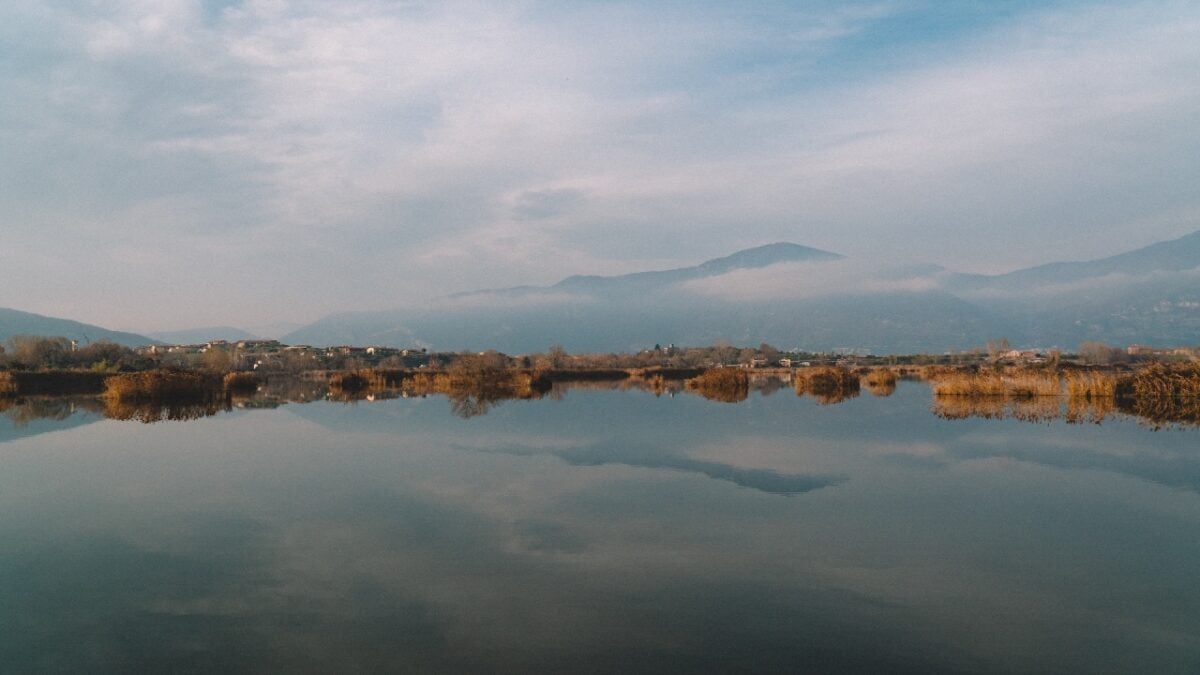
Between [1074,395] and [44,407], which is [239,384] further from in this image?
[1074,395]

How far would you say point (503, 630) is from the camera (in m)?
8.16

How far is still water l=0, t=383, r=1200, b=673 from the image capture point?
767 cm

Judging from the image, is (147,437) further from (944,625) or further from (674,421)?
(944,625)

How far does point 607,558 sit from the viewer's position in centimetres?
1108

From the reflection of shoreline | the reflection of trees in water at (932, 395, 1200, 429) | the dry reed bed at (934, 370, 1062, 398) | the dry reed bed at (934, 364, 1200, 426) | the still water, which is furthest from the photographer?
the dry reed bed at (934, 370, 1062, 398)

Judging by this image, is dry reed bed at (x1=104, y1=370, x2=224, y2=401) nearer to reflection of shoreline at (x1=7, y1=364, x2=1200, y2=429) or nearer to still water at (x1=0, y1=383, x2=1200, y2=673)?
reflection of shoreline at (x1=7, y1=364, x2=1200, y2=429)

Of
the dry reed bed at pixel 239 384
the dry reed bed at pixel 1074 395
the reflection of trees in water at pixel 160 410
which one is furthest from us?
the dry reed bed at pixel 239 384

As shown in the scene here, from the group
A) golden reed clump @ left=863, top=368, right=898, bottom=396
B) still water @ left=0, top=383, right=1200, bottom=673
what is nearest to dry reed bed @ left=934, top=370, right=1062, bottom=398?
golden reed clump @ left=863, top=368, right=898, bottom=396

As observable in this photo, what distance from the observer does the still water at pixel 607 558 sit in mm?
7672

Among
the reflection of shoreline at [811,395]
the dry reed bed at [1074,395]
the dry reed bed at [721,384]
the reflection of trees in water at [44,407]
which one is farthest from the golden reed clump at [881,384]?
the reflection of trees in water at [44,407]

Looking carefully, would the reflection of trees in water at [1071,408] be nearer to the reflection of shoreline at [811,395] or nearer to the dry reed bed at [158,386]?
the reflection of shoreline at [811,395]

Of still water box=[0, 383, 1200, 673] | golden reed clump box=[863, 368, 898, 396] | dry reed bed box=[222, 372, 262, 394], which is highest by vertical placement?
dry reed bed box=[222, 372, 262, 394]

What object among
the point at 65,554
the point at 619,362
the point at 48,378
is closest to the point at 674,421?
the point at 65,554

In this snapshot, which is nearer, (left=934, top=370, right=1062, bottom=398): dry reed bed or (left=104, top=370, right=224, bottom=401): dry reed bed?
(left=934, top=370, right=1062, bottom=398): dry reed bed
